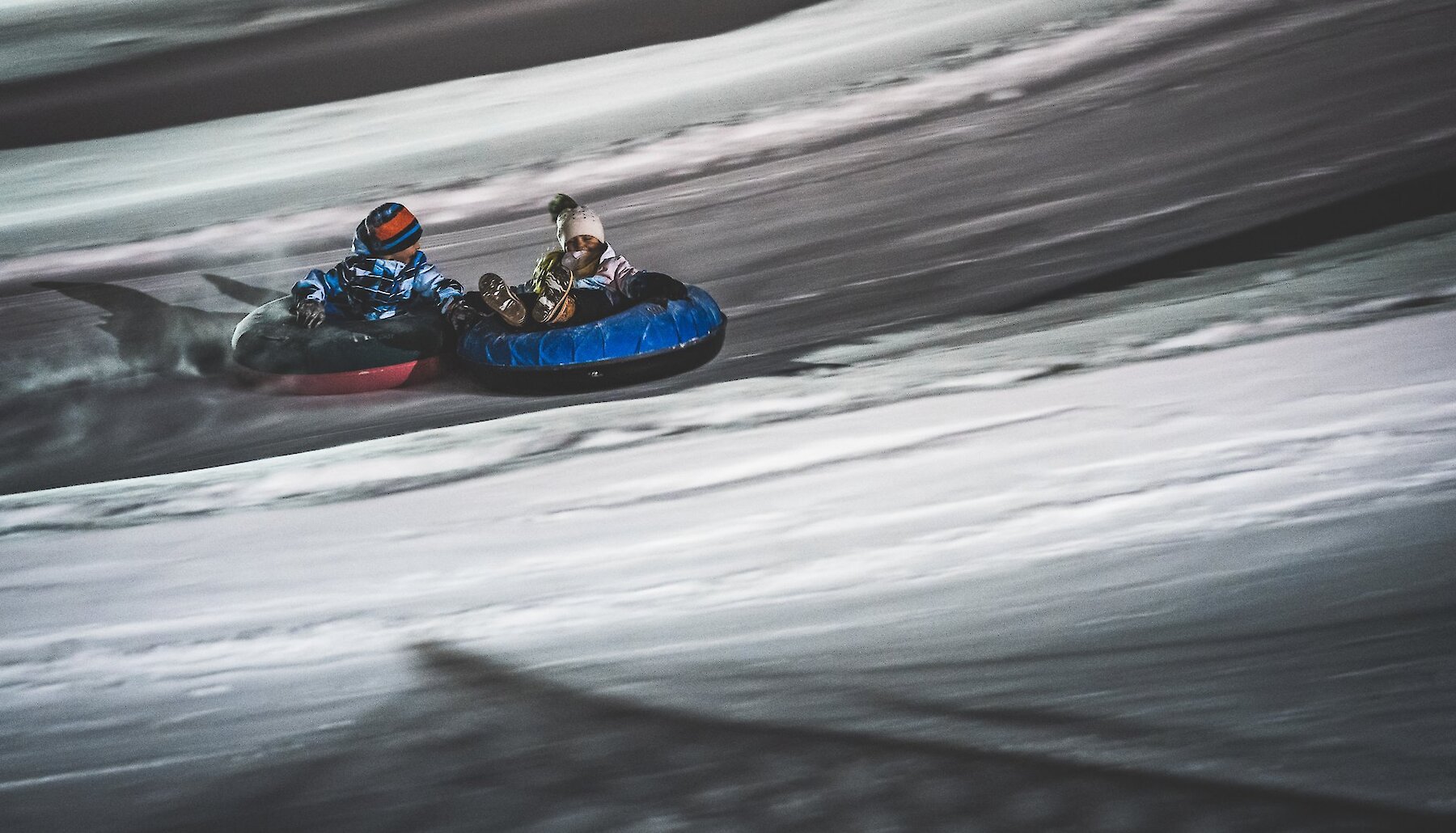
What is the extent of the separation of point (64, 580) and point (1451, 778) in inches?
125

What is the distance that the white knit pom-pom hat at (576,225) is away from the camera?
4078 mm

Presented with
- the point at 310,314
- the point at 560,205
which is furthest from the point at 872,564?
the point at 310,314

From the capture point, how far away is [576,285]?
408 cm

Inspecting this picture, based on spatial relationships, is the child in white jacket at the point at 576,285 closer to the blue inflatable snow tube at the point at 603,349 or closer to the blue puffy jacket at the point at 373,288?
the blue inflatable snow tube at the point at 603,349

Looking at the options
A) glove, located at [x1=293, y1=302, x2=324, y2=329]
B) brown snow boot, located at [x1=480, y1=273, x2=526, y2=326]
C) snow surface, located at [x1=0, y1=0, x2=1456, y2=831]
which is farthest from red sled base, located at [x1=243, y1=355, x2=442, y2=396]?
brown snow boot, located at [x1=480, y1=273, x2=526, y2=326]

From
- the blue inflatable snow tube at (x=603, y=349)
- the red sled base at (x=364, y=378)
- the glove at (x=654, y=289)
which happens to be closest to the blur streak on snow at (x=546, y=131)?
the red sled base at (x=364, y=378)

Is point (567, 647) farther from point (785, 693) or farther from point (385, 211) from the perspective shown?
point (385, 211)

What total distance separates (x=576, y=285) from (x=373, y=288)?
76cm

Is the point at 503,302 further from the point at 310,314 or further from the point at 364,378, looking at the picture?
the point at 310,314

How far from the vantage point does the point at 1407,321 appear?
3842 mm

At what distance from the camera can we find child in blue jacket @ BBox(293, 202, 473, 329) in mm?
4195

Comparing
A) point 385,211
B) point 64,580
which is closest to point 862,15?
point 385,211

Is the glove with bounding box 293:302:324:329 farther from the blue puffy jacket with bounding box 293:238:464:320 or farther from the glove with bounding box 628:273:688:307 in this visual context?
the glove with bounding box 628:273:688:307

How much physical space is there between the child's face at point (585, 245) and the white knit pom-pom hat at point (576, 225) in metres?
0.01
